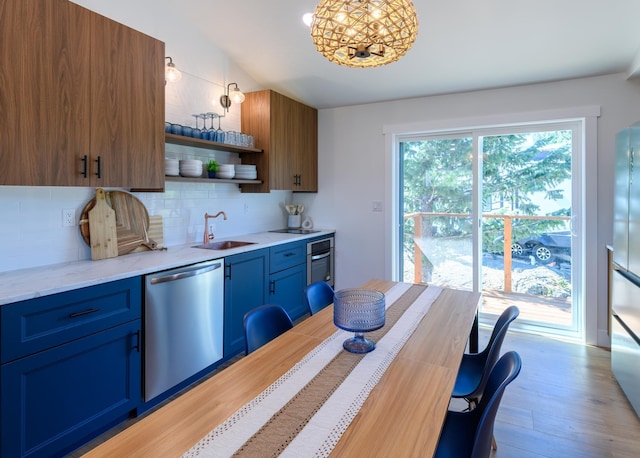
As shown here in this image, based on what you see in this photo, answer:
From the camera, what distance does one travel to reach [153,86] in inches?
101

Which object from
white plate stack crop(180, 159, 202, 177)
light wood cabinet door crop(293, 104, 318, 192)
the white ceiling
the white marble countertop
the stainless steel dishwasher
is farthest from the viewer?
light wood cabinet door crop(293, 104, 318, 192)

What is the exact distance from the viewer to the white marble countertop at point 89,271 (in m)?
1.73

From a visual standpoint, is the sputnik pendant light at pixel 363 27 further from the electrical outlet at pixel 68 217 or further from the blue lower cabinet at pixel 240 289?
the electrical outlet at pixel 68 217

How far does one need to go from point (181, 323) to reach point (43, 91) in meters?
1.54

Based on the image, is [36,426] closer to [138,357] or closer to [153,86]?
[138,357]

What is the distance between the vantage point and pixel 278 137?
12.5 ft

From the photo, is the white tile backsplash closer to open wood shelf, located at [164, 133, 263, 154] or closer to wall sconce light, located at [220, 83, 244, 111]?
open wood shelf, located at [164, 133, 263, 154]

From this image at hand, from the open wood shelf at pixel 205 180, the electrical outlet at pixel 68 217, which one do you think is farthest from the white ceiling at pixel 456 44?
the electrical outlet at pixel 68 217

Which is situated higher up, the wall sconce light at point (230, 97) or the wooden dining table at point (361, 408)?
the wall sconce light at point (230, 97)

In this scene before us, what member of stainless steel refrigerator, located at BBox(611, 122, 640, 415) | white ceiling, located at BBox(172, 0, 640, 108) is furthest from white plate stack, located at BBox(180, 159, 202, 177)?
stainless steel refrigerator, located at BBox(611, 122, 640, 415)

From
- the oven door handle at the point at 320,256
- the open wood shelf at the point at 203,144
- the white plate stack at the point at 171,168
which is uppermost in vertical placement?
the open wood shelf at the point at 203,144

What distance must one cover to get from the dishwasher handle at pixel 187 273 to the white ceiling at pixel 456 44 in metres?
2.04

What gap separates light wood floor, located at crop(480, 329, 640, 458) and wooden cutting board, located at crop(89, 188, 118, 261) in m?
2.65

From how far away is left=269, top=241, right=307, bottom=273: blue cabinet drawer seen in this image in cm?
337
